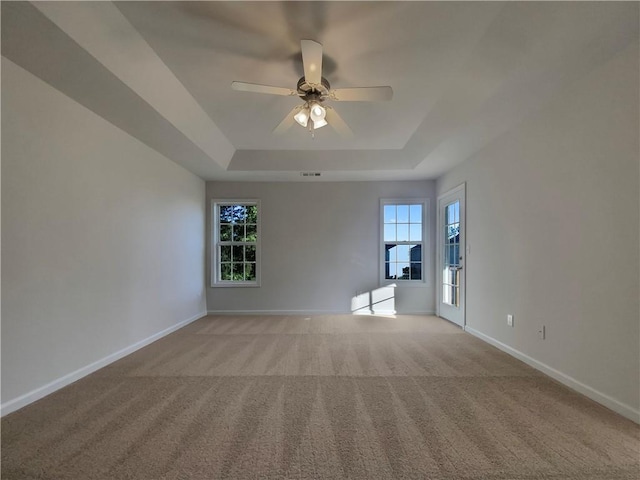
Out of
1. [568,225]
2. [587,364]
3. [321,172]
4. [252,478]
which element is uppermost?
[321,172]

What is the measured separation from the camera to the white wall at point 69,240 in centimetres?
216

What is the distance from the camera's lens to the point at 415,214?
18.6 ft

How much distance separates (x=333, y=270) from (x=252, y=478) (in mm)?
4182

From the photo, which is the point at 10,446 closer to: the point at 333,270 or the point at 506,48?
the point at 506,48

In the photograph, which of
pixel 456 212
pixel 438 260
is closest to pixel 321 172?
pixel 456 212

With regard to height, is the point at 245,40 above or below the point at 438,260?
above

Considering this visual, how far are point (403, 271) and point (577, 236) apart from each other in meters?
3.31

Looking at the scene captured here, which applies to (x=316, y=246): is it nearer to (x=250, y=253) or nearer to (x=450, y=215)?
(x=250, y=253)

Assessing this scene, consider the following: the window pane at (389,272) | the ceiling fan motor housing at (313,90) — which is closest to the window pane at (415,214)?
the window pane at (389,272)

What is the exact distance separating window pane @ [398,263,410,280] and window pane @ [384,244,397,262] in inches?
6.7

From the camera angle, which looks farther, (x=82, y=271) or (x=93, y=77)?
(x=82, y=271)

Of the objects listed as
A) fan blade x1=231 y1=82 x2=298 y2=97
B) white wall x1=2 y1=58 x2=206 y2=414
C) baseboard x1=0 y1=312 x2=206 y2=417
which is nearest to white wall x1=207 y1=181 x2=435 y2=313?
white wall x1=2 y1=58 x2=206 y2=414

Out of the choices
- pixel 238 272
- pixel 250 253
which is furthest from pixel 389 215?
pixel 238 272

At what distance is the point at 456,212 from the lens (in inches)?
189
